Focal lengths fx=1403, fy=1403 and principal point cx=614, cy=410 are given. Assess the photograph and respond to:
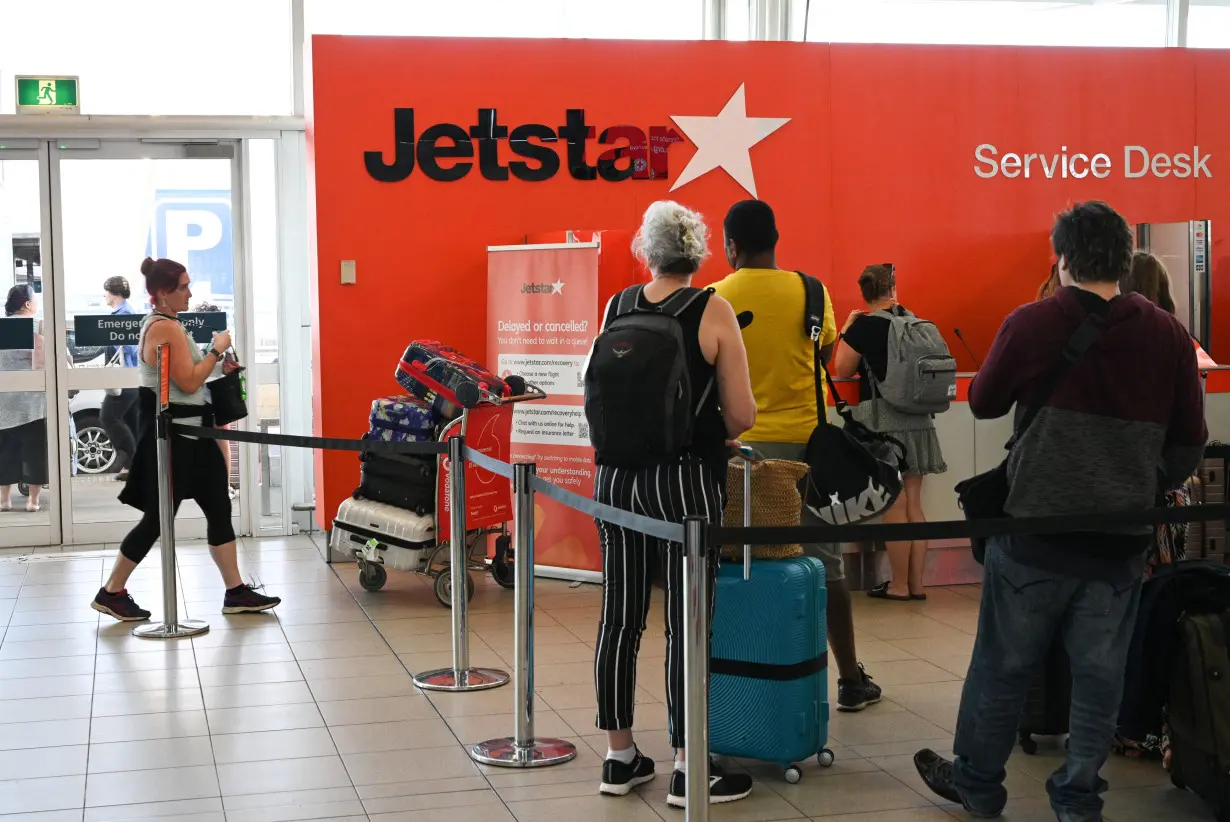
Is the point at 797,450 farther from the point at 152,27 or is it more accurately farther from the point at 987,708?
the point at 152,27

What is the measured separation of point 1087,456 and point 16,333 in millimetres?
6674

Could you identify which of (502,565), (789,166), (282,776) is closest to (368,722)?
(282,776)

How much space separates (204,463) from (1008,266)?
468cm

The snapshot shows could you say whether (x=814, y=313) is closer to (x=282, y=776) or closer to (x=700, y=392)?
(x=700, y=392)

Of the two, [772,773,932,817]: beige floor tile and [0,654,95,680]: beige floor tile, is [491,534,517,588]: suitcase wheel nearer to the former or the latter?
[0,654,95,680]: beige floor tile

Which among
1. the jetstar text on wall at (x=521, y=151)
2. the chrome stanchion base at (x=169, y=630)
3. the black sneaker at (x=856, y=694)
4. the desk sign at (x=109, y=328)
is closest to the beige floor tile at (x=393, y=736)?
the black sneaker at (x=856, y=694)

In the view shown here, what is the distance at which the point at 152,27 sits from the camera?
27.0 feet

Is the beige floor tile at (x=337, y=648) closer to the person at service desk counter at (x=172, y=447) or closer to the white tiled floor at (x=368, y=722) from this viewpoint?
the white tiled floor at (x=368, y=722)

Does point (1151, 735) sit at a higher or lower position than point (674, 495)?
lower

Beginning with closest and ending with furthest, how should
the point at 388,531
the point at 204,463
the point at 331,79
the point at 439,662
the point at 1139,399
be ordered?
the point at 1139,399, the point at 439,662, the point at 204,463, the point at 388,531, the point at 331,79

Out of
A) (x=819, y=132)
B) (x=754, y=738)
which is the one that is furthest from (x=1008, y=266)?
(x=754, y=738)

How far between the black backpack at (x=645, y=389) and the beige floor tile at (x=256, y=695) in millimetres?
1843

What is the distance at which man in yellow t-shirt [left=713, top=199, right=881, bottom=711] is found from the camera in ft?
13.2

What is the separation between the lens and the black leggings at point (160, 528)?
19.2ft
